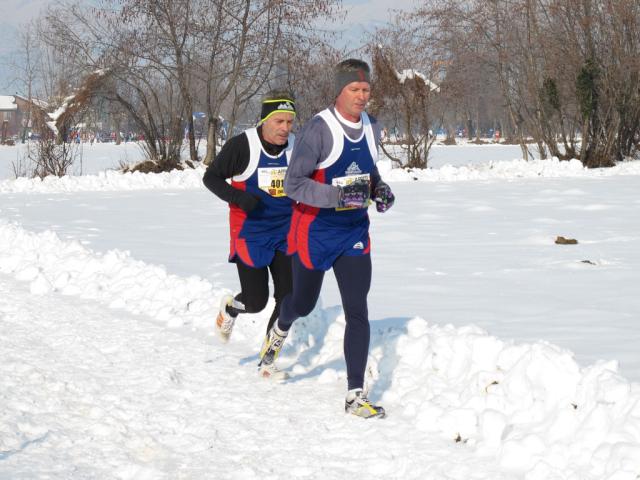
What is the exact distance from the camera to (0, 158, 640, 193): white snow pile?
20.2 metres

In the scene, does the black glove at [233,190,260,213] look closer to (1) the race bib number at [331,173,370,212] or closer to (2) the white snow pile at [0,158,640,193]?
(1) the race bib number at [331,173,370,212]

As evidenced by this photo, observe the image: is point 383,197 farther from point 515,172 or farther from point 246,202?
point 515,172

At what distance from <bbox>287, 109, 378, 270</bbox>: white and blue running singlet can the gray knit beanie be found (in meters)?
0.15

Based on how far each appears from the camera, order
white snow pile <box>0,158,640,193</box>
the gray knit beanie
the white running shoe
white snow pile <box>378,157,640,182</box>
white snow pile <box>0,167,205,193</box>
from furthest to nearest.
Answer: white snow pile <box>378,157,640,182</box> < white snow pile <box>0,158,640,193</box> < white snow pile <box>0,167,205,193</box> < the white running shoe < the gray knit beanie

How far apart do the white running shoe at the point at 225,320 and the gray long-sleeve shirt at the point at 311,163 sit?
1342 millimetres

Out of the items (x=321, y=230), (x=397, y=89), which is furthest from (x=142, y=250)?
(x=397, y=89)

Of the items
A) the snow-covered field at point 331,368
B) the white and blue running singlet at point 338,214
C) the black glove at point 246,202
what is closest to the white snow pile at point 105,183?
the snow-covered field at point 331,368

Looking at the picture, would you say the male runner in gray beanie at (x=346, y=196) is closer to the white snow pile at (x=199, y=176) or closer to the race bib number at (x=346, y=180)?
the race bib number at (x=346, y=180)

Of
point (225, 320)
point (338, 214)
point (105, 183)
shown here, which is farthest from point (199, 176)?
point (338, 214)

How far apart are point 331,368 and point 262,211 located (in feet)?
3.29

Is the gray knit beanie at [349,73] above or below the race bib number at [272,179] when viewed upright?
above

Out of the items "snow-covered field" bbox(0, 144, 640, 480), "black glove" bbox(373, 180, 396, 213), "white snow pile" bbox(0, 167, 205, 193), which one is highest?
"black glove" bbox(373, 180, 396, 213)

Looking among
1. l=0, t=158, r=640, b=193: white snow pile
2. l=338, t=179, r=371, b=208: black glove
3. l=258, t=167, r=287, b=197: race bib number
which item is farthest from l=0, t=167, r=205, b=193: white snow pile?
l=338, t=179, r=371, b=208: black glove

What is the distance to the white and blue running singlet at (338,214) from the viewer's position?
4285mm
